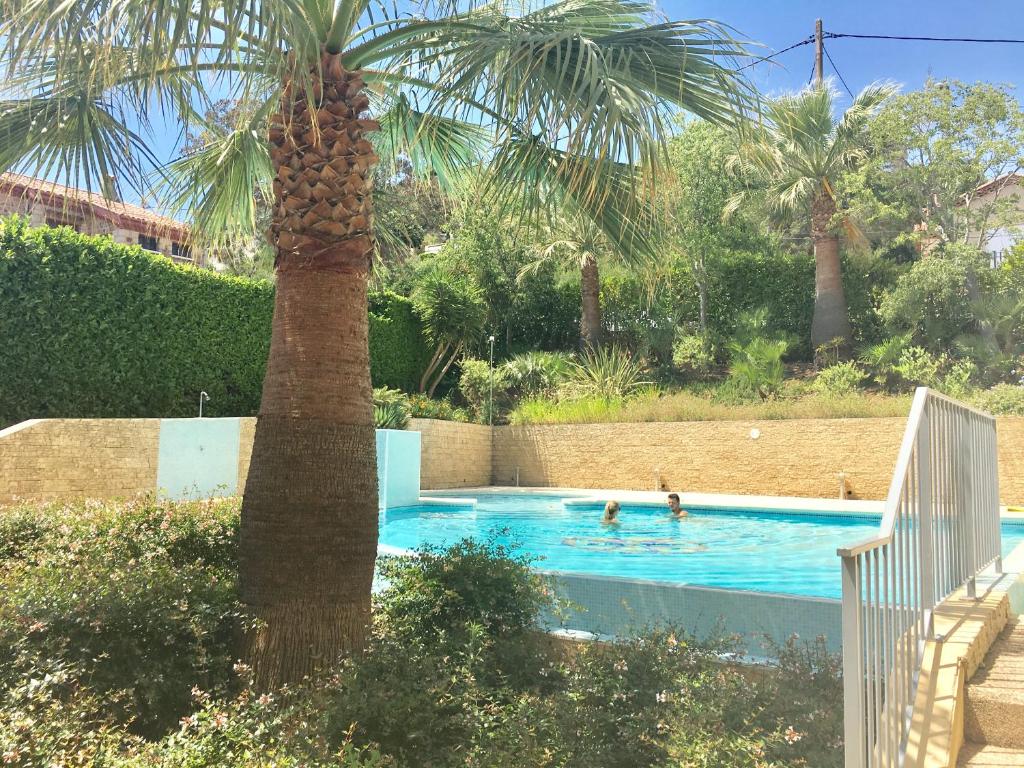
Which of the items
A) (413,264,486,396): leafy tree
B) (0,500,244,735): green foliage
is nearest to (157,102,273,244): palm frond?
(0,500,244,735): green foliage

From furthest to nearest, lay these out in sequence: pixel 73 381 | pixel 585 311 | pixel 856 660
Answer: pixel 585 311 < pixel 73 381 < pixel 856 660

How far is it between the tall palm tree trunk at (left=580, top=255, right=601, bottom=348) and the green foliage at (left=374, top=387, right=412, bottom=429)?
6497mm

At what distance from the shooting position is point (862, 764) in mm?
2172

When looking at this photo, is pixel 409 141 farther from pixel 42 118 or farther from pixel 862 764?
pixel 862 764

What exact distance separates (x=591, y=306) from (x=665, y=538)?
1008 centimetres

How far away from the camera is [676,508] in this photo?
45.3 feet

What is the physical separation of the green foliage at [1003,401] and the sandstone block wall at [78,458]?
1468 cm

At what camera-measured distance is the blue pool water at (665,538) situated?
943cm

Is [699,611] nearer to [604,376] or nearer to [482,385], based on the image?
[604,376]

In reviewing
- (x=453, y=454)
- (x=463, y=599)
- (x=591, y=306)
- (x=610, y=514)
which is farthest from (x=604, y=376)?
(x=463, y=599)

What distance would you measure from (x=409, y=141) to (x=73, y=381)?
7.82 metres

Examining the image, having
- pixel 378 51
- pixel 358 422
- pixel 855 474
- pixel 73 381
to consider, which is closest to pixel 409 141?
pixel 378 51

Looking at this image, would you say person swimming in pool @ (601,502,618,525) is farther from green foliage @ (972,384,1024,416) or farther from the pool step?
the pool step

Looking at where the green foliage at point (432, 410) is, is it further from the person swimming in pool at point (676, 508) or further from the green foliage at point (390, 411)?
the person swimming in pool at point (676, 508)
